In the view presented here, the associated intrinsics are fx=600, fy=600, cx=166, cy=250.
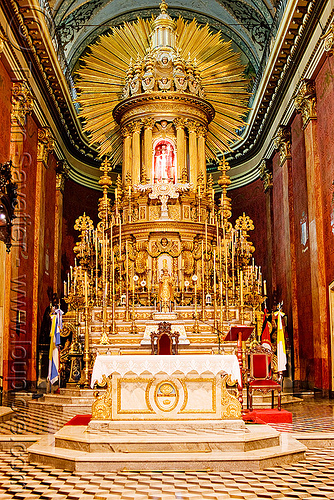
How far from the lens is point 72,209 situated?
69.9 feet

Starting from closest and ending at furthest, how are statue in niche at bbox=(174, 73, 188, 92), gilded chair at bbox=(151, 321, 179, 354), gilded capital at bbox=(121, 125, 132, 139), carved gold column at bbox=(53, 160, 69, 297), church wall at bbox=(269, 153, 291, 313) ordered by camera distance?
gilded chair at bbox=(151, 321, 179, 354) → church wall at bbox=(269, 153, 291, 313) → statue in niche at bbox=(174, 73, 188, 92) → gilded capital at bbox=(121, 125, 132, 139) → carved gold column at bbox=(53, 160, 69, 297)

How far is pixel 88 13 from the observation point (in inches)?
818

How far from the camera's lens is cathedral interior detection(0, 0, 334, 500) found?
7.22 metres

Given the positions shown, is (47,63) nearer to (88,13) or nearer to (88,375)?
(88,13)

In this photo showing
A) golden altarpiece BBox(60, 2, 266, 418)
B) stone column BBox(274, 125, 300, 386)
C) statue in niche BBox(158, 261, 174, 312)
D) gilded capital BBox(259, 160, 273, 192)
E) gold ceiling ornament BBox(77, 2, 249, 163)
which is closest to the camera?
statue in niche BBox(158, 261, 174, 312)

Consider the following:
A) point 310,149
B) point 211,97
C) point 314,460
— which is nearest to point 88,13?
point 211,97

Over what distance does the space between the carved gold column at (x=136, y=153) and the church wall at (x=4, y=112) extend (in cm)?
551

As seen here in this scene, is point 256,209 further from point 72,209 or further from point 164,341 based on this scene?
point 164,341

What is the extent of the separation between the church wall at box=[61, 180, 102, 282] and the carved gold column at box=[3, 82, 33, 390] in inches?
228

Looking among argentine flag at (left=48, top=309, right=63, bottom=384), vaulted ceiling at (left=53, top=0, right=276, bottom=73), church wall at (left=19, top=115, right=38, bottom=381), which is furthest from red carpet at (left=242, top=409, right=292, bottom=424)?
vaulted ceiling at (left=53, top=0, right=276, bottom=73)

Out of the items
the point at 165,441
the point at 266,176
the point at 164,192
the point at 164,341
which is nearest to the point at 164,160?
the point at 164,192

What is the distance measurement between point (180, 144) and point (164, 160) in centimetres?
72

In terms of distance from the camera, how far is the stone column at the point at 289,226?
15.8 m

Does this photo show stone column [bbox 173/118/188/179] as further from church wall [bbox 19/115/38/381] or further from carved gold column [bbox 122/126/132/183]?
church wall [bbox 19/115/38/381]
